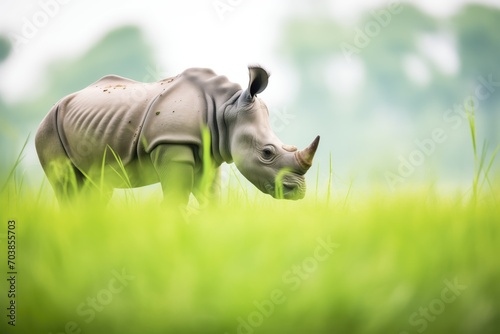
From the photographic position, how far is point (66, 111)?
1.65 m

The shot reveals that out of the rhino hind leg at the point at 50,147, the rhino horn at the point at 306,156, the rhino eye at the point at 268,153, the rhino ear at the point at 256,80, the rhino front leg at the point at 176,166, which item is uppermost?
the rhino ear at the point at 256,80

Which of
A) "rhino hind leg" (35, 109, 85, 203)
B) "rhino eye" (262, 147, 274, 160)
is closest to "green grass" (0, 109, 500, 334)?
"rhino eye" (262, 147, 274, 160)

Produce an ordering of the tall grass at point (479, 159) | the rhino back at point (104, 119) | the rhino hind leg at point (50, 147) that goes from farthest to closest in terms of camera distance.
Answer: the rhino hind leg at point (50, 147) → the rhino back at point (104, 119) → the tall grass at point (479, 159)

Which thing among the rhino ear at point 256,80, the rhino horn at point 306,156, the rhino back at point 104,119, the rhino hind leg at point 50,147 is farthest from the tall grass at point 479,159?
the rhino hind leg at point 50,147

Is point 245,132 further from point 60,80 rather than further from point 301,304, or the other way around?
point 301,304

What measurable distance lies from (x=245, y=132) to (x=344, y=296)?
91 cm

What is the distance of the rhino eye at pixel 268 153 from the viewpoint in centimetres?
130

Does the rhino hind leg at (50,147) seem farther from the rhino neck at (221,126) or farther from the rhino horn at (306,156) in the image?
the rhino horn at (306,156)

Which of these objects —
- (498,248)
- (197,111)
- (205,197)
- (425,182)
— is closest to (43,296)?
(205,197)

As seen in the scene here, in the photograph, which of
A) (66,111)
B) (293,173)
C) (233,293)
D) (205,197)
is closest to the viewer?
(233,293)

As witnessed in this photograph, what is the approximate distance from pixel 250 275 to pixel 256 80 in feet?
3.00

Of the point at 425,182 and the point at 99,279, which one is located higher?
the point at 425,182

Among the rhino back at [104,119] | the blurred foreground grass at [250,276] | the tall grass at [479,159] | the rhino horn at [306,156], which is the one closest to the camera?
the blurred foreground grass at [250,276]

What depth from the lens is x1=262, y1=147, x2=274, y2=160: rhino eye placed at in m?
1.30
